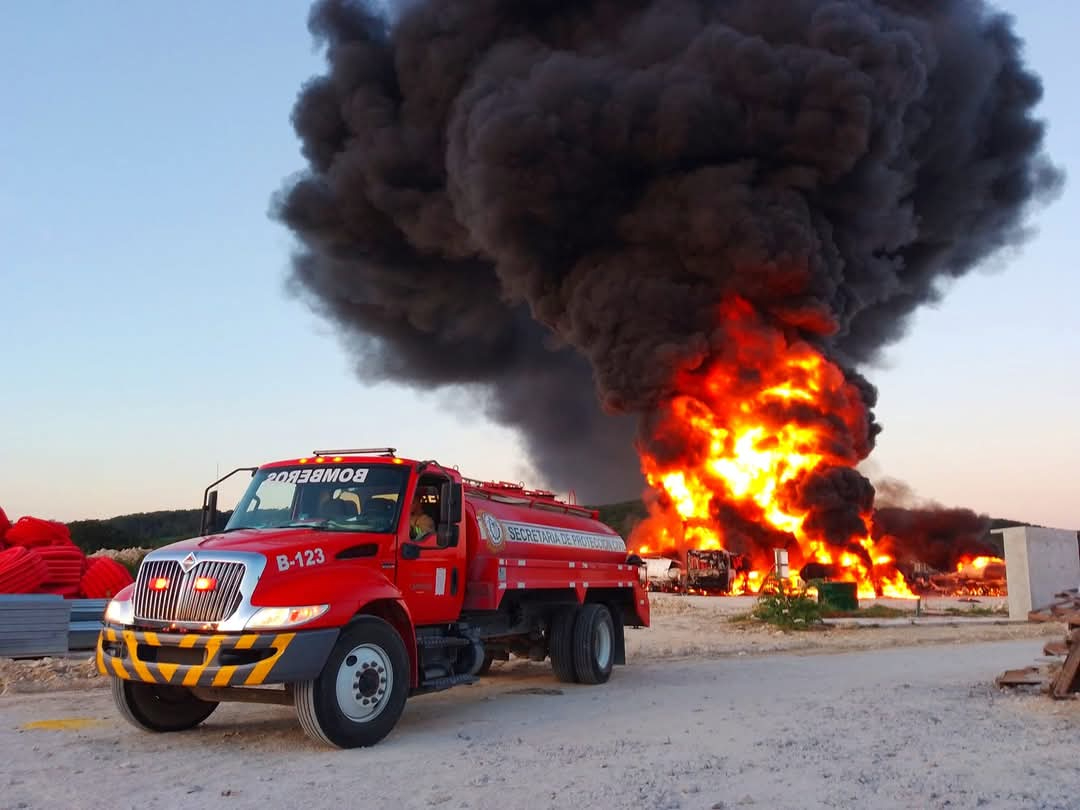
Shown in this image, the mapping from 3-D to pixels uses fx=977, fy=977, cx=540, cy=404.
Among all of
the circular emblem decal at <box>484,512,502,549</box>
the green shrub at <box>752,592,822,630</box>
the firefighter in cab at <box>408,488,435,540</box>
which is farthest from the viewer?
the green shrub at <box>752,592,822,630</box>

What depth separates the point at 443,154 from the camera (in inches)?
1892

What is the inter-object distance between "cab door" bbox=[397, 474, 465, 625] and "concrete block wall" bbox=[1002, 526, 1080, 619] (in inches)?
809

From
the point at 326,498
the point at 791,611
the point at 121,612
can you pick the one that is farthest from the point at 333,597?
the point at 791,611

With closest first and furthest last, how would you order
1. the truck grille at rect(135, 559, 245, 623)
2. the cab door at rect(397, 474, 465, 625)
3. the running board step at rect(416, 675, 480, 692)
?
the truck grille at rect(135, 559, 245, 623)
the running board step at rect(416, 675, 480, 692)
the cab door at rect(397, 474, 465, 625)

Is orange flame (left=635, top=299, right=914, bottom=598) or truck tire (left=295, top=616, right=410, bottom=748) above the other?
orange flame (left=635, top=299, right=914, bottom=598)

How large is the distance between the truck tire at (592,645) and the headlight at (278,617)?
16.8 feet

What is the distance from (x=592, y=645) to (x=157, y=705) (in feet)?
17.6

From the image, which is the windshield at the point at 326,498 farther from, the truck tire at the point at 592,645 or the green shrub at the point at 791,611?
the green shrub at the point at 791,611

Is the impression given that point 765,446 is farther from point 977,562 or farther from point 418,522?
point 418,522

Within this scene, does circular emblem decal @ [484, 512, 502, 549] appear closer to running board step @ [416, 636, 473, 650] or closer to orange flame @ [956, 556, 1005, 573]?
running board step @ [416, 636, 473, 650]

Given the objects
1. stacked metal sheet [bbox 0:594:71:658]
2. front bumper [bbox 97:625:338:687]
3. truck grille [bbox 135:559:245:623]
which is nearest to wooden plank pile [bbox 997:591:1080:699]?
front bumper [bbox 97:625:338:687]

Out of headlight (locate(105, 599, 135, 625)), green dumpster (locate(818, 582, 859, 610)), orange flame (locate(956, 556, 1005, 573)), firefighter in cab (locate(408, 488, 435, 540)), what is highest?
orange flame (locate(956, 556, 1005, 573))

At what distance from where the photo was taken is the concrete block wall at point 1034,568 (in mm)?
25266

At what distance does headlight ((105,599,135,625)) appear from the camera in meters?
7.88
